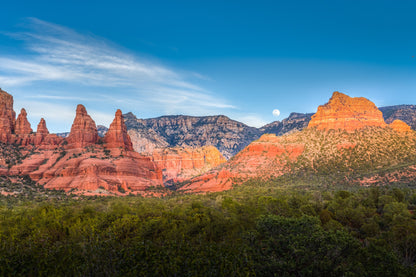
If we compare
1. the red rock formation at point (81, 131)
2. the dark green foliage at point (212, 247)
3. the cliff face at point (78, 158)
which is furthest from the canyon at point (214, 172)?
the dark green foliage at point (212, 247)

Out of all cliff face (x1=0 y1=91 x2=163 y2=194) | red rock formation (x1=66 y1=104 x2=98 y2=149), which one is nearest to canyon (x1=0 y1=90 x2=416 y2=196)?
red rock formation (x1=66 y1=104 x2=98 y2=149)

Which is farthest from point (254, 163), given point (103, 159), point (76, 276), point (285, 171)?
point (76, 276)

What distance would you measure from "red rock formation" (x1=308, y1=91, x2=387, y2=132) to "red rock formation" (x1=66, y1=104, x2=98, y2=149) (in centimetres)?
10986

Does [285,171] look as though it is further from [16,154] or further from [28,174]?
[16,154]

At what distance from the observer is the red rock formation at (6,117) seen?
327 ft

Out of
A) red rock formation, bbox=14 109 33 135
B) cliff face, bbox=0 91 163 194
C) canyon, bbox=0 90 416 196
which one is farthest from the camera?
red rock formation, bbox=14 109 33 135

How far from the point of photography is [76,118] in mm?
111000

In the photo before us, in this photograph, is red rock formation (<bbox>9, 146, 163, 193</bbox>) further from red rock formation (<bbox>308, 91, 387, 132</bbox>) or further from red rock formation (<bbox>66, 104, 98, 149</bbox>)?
red rock formation (<bbox>308, 91, 387, 132</bbox>)

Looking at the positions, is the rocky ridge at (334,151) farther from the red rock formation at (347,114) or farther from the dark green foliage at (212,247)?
the dark green foliage at (212,247)

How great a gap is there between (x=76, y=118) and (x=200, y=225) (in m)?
98.7

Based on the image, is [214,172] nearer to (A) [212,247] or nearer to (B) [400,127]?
(B) [400,127]

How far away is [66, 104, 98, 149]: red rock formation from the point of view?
109 metres

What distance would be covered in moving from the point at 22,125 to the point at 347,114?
145731mm

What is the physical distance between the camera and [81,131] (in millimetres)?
110312
